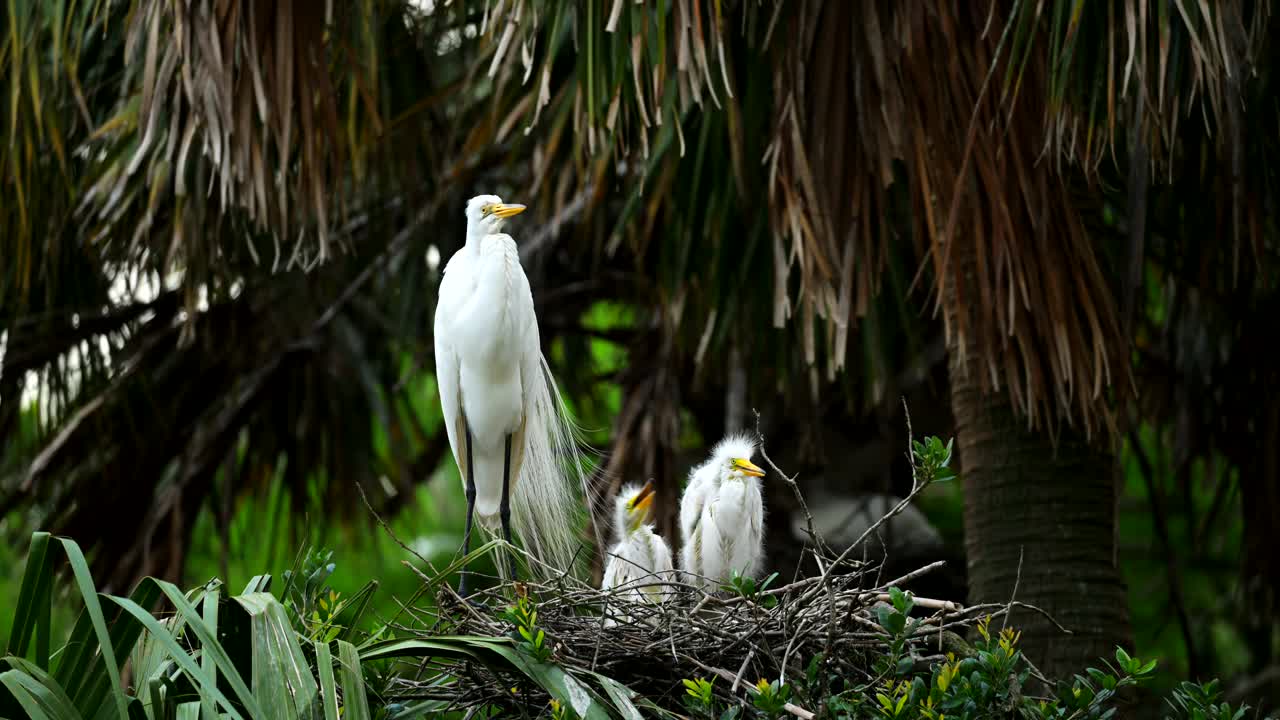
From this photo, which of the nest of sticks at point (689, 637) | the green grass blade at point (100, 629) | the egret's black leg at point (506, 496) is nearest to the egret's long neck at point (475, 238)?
the egret's black leg at point (506, 496)

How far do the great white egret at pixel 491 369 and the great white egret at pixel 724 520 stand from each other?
0.40 metres

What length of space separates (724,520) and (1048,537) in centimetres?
91

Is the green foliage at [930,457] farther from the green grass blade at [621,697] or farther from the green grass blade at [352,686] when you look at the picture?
the green grass blade at [352,686]

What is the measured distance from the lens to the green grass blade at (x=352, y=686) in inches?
93.4

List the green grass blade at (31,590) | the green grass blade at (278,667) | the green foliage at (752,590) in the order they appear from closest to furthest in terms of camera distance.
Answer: the green grass blade at (278,667), the green grass blade at (31,590), the green foliage at (752,590)

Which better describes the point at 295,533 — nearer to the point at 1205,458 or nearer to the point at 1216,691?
the point at 1205,458

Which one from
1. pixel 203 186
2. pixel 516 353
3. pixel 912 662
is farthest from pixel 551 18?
pixel 912 662

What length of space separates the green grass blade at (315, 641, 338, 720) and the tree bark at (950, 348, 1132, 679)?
1.95 metres

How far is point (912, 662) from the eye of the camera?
8.84 ft

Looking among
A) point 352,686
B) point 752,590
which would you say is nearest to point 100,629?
point 352,686

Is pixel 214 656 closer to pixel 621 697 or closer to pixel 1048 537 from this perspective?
pixel 621 697

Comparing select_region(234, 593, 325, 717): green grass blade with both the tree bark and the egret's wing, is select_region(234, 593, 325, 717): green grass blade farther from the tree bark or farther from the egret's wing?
the tree bark

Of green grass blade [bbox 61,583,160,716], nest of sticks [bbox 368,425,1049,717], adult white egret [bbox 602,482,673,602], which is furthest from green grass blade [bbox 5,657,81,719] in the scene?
adult white egret [bbox 602,482,673,602]

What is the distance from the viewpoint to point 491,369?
397cm
